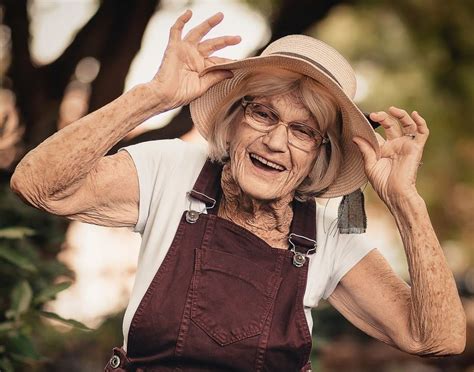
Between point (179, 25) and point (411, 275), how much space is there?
3.26 feet

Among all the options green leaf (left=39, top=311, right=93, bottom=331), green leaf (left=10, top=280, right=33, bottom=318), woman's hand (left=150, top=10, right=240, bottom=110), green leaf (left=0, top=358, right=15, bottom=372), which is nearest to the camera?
woman's hand (left=150, top=10, right=240, bottom=110)

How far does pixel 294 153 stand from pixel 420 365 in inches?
289

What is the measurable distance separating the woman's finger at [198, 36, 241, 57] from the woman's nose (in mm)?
285

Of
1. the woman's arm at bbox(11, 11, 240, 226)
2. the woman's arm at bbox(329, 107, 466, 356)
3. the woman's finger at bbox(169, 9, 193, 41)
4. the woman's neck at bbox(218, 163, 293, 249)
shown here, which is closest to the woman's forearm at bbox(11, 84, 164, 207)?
the woman's arm at bbox(11, 11, 240, 226)

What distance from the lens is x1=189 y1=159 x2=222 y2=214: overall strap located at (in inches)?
115

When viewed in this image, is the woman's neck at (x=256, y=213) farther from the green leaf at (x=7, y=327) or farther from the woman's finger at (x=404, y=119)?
the green leaf at (x=7, y=327)

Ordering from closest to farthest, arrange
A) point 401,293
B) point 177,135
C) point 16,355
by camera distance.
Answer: point 401,293, point 16,355, point 177,135

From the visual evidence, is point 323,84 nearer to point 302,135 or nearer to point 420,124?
point 302,135

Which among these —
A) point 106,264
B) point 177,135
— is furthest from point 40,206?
point 106,264

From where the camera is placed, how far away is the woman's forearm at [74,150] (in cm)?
259

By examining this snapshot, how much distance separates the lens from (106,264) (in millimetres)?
7121

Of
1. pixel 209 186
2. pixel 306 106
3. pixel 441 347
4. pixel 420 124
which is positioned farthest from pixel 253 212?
pixel 441 347

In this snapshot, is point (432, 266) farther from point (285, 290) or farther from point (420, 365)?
point (420, 365)

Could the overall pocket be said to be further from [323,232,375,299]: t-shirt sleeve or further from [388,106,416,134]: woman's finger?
[388,106,416,134]: woman's finger
